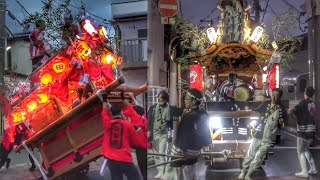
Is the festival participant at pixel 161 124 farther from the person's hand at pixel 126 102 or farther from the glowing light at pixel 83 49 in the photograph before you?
the glowing light at pixel 83 49

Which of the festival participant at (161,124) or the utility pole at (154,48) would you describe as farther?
the festival participant at (161,124)

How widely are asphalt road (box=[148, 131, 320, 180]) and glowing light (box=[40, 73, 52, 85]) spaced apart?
1.65m

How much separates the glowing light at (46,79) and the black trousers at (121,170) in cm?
89

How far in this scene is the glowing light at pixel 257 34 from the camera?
3.04 m

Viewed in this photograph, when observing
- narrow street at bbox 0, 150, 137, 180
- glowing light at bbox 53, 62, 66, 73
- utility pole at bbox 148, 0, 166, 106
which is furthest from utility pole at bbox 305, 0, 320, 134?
glowing light at bbox 53, 62, 66, 73

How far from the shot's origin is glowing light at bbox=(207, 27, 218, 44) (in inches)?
122

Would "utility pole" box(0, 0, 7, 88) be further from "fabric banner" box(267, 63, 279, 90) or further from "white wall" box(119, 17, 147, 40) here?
"fabric banner" box(267, 63, 279, 90)

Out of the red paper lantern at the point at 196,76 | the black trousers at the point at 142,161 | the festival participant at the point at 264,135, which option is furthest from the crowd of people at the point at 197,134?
the black trousers at the point at 142,161

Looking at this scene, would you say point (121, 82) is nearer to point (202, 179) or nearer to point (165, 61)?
point (165, 61)

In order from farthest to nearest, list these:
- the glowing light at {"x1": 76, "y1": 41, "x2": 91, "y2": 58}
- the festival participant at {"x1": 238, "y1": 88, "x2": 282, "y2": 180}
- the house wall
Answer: the festival participant at {"x1": 238, "y1": 88, "x2": 282, "y2": 180}, the house wall, the glowing light at {"x1": 76, "y1": 41, "x2": 91, "y2": 58}

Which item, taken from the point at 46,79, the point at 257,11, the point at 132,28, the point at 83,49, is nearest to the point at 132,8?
the point at 132,28

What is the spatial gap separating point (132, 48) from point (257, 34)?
1127 mm

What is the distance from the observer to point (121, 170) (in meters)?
2.71

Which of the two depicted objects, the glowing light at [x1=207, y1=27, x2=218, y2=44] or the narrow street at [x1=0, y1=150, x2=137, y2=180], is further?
the glowing light at [x1=207, y1=27, x2=218, y2=44]
